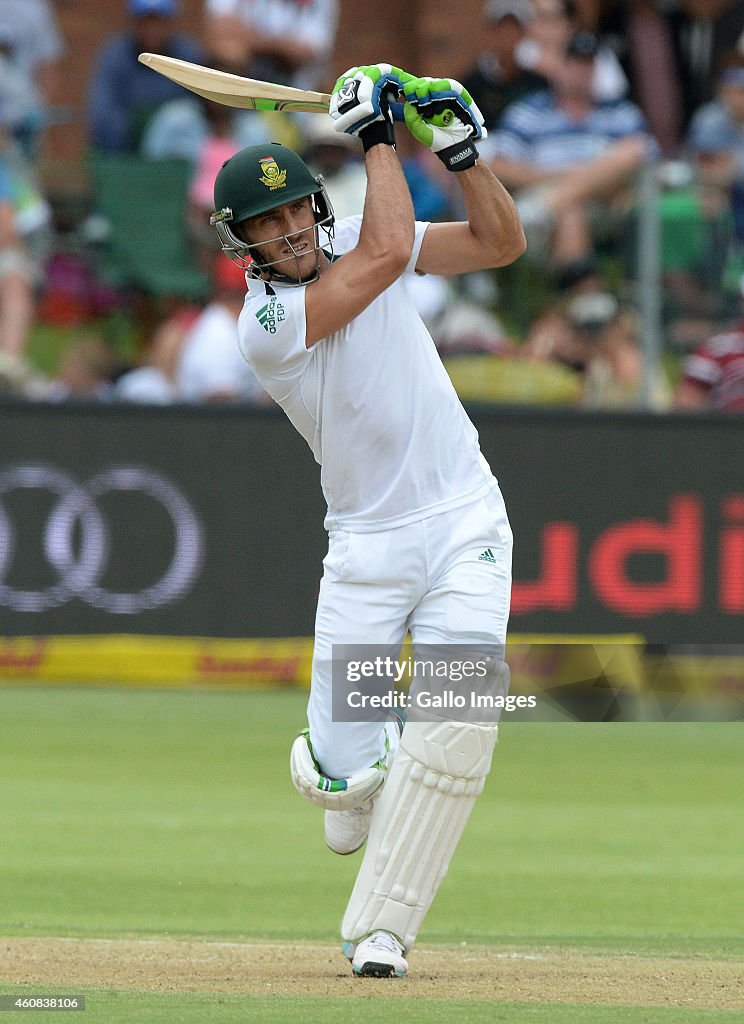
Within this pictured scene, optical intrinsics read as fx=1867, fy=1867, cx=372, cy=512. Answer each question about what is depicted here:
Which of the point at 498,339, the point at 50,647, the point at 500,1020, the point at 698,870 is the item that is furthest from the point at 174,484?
the point at 500,1020

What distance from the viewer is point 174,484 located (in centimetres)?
1095

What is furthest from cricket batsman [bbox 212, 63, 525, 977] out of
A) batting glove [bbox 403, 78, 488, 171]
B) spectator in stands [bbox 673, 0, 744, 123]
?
spectator in stands [bbox 673, 0, 744, 123]

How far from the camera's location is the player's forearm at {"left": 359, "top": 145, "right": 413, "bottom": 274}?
4855 millimetres

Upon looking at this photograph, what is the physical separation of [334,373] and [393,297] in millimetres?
269

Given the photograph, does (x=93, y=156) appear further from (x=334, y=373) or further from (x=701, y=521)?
(x=334, y=373)

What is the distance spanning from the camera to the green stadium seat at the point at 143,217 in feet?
36.4

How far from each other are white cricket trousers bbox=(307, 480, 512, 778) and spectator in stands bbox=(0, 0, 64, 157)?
24.1 ft

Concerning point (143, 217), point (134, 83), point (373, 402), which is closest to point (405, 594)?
point (373, 402)

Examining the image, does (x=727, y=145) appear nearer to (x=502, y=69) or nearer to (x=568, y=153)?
(x=568, y=153)

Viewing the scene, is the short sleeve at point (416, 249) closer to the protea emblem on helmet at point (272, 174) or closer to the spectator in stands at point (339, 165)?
the protea emblem on helmet at point (272, 174)

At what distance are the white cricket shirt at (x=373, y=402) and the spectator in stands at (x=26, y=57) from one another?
7.10 metres

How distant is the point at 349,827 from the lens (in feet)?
17.2

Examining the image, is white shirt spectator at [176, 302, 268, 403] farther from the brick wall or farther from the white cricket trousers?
the white cricket trousers

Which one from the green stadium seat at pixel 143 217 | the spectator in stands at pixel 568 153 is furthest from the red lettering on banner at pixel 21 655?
the spectator in stands at pixel 568 153
